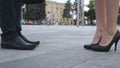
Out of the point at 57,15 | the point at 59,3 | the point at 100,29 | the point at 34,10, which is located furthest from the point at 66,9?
the point at 100,29

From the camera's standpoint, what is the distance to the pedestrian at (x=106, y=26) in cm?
310

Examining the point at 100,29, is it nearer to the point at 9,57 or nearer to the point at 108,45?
the point at 108,45

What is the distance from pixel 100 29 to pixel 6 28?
0.92m

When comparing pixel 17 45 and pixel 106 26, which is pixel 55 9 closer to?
pixel 106 26

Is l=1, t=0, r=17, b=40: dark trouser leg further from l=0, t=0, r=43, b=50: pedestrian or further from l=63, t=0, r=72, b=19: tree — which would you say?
l=63, t=0, r=72, b=19: tree

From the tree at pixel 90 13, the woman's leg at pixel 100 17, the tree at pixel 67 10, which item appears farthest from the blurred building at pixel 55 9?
the woman's leg at pixel 100 17

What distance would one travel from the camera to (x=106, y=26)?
3.21 metres

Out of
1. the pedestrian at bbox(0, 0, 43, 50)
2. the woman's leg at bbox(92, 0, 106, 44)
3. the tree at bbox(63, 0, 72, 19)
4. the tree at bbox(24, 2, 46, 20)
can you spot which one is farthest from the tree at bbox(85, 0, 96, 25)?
the pedestrian at bbox(0, 0, 43, 50)

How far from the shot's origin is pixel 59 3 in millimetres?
96812

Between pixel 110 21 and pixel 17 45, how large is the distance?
0.90m

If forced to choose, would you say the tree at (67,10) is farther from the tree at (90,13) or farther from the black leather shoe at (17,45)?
the black leather shoe at (17,45)

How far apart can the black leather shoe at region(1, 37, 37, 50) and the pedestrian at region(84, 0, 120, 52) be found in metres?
0.61

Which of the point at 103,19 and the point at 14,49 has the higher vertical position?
the point at 103,19

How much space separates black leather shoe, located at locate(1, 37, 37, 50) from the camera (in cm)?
299
